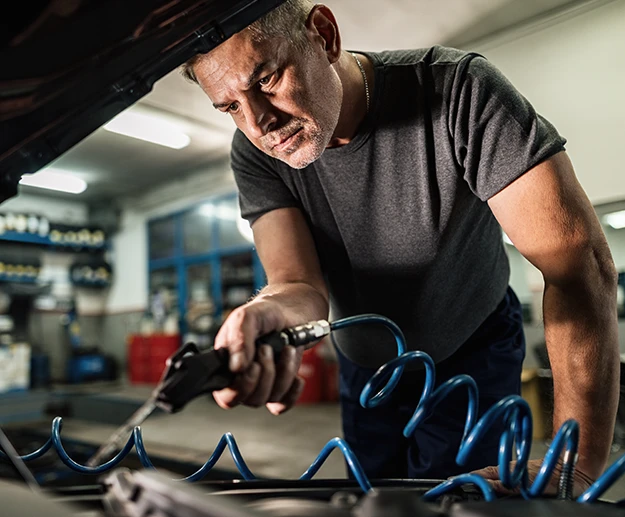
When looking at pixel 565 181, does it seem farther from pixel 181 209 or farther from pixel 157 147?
pixel 181 209

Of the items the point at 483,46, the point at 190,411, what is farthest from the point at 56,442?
the point at 190,411

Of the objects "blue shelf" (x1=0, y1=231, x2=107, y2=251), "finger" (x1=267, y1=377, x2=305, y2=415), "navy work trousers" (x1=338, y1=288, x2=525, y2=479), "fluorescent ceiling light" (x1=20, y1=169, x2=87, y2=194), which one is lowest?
"navy work trousers" (x1=338, y1=288, x2=525, y2=479)

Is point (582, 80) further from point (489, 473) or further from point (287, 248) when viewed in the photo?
point (489, 473)

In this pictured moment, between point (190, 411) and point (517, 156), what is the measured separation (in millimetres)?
4404

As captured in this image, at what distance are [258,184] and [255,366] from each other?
2.15 ft

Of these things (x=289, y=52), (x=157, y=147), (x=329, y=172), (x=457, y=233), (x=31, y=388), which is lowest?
(x=31, y=388)

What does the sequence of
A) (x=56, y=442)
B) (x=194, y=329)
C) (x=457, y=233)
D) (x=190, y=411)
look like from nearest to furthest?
(x=56, y=442) < (x=457, y=233) < (x=190, y=411) < (x=194, y=329)

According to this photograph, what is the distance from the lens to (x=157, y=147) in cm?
570

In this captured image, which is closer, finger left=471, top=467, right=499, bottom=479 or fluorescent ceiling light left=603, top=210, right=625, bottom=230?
finger left=471, top=467, right=499, bottom=479

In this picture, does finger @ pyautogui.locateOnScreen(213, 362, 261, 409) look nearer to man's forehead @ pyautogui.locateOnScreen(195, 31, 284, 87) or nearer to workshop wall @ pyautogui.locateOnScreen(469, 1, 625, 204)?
man's forehead @ pyautogui.locateOnScreen(195, 31, 284, 87)

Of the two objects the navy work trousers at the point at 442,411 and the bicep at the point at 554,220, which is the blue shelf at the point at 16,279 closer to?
the navy work trousers at the point at 442,411

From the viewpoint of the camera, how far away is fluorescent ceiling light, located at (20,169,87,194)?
249 inches

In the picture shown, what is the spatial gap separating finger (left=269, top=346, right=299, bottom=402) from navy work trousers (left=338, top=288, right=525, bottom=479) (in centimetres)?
60

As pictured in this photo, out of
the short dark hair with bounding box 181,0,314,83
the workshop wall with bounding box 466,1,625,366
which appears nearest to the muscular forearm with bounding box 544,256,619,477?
the short dark hair with bounding box 181,0,314,83
